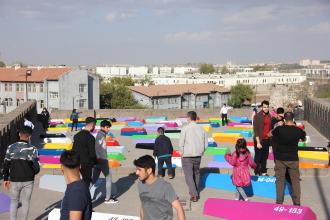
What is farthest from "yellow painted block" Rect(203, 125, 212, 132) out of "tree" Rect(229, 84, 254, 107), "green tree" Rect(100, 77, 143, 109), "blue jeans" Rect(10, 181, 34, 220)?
"tree" Rect(229, 84, 254, 107)

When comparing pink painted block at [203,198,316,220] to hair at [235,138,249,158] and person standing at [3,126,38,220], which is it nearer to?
hair at [235,138,249,158]

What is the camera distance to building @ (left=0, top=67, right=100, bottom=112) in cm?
8106

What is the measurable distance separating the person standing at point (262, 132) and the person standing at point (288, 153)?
2.46 m

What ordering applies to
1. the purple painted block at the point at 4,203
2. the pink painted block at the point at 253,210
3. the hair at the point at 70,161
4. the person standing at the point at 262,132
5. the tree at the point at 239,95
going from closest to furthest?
the hair at the point at 70,161 → the pink painted block at the point at 253,210 → the purple painted block at the point at 4,203 → the person standing at the point at 262,132 → the tree at the point at 239,95

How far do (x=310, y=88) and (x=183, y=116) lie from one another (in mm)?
144940

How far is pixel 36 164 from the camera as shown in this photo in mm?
8195

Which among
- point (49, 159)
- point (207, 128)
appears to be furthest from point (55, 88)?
point (49, 159)

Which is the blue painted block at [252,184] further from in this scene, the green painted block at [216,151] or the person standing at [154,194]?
the green painted block at [216,151]

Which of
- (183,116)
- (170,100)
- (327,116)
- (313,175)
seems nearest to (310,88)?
(170,100)

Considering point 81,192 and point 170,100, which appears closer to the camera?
point 81,192

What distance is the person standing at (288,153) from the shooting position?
930cm

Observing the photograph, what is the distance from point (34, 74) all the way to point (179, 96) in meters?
28.1

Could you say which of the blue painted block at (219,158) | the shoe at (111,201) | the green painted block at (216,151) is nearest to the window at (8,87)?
the green painted block at (216,151)

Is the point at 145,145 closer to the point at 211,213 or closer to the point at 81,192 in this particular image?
the point at 211,213
